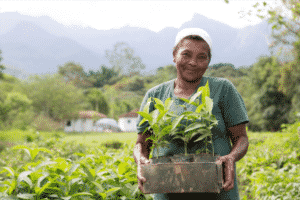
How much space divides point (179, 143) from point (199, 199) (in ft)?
0.89

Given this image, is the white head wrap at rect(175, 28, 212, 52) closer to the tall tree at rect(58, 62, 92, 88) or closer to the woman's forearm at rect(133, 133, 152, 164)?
the woman's forearm at rect(133, 133, 152, 164)

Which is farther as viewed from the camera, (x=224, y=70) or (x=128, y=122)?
(x=128, y=122)

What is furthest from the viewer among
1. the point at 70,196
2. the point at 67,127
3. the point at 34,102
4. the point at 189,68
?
the point at 67,127

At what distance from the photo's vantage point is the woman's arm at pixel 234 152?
117cm

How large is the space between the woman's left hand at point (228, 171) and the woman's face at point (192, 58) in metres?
0.46

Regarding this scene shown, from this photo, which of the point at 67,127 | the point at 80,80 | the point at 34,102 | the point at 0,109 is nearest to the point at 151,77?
the point at 80,80

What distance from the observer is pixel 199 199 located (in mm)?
1305

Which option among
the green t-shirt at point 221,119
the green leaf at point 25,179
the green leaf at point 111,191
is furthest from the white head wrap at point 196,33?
the green leaf at point 25,179

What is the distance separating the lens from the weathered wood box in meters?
1.12

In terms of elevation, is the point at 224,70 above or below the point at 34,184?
above

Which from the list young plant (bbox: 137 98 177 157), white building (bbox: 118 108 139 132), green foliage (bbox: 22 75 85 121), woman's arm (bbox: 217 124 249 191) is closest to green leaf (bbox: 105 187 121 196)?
young plant (bbox: 137 98 177 157)

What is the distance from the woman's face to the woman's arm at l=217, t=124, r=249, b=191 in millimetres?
339

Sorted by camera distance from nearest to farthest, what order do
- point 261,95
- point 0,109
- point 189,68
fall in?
point 189,68
point 0,109
point 261,95

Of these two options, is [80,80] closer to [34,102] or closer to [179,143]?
[34,102]
